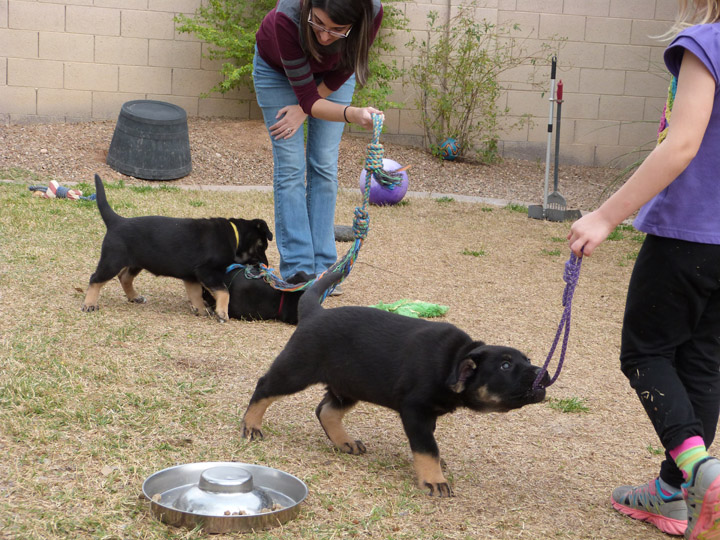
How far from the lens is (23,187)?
860cm

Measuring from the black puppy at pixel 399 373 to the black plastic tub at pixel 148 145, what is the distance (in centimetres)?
732

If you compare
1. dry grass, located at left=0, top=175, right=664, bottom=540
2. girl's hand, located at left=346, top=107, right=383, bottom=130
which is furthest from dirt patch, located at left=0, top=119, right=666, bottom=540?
girl's hand, located at left=346, top=107, right=383, bottom=130

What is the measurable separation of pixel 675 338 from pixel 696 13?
103 cm

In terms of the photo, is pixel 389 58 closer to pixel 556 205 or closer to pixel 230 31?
pixel 230 31

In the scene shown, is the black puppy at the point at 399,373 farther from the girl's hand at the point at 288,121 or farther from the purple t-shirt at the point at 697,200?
the girl's hand at the point at 288,121

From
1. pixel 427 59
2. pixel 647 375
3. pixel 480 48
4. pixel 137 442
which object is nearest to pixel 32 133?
pixel 427 59

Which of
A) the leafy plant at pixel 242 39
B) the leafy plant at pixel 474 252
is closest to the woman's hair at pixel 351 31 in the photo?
the leafy plant at pixel 474 252

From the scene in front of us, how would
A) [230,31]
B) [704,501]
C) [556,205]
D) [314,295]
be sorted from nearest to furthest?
[704,501], [314,295], [556,205], [230,31]

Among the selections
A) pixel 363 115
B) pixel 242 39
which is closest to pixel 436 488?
pixel 363 115

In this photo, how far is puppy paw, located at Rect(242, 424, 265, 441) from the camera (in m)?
3.15

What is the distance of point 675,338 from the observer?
259cm

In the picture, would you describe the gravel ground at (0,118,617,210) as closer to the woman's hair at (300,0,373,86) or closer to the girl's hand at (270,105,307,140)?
the girl's hand at (270,105,307,140)

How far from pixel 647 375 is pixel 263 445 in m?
1.46

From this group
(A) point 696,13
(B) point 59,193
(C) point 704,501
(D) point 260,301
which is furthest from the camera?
(B) point 59,193
